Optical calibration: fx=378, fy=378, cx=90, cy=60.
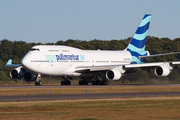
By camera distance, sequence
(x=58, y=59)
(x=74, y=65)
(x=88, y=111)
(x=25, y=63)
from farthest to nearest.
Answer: (x=74, y=65) → (x=58, y=59) → (x=25, y=63) → (x=88, y=111)

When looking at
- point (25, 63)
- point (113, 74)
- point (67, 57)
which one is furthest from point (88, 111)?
point (67, 57)

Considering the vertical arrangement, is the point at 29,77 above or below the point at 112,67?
below

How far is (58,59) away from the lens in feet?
152

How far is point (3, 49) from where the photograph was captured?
9600 cm

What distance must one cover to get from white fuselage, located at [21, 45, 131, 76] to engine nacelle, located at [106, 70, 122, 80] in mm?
4189

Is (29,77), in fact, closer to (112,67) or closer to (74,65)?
(74,65)

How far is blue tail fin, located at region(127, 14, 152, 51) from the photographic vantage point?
58000mm

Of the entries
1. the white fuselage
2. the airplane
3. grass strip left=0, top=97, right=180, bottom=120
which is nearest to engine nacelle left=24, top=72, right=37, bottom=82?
the airplane

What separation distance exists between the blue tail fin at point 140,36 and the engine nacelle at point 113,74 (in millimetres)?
12744

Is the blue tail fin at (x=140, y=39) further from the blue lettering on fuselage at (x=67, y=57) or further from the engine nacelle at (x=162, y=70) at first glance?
the blue lettering on fuselage at (x=67, y=57)

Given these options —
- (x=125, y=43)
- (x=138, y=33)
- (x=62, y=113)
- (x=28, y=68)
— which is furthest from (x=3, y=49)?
(x=62, y=113)

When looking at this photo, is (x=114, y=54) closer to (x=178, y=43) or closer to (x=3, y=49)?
(x=3, y=49)

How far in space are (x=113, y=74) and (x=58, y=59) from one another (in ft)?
22.8

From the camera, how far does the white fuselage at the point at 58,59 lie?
145 ft
